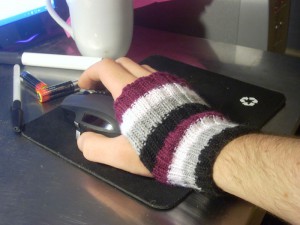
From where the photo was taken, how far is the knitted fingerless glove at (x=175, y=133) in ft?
1.35

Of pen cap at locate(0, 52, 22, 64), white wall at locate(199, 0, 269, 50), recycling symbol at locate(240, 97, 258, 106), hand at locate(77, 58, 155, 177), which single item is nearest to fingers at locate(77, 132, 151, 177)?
hand at locate(77, 58, 155, 177)

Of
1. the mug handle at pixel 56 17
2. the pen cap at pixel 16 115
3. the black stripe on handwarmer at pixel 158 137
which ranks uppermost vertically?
the mug handle at pixel 56 17

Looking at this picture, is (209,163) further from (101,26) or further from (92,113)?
(101,26)

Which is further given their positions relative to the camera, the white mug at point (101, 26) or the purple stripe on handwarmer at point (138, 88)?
the white mug at point (101, 26)

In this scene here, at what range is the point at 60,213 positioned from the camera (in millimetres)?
422

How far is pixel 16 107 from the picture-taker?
0.59m

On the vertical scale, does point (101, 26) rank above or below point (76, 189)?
above

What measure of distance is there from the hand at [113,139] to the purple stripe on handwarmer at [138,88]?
26mm

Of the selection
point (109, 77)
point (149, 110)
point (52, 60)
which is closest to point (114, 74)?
point (109, 77)

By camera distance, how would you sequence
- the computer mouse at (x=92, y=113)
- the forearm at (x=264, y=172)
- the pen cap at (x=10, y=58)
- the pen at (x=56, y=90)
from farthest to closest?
1. the pen cap at (x=10, y=58)
2. the pen at (x=56, y=90)
3. the computer mouse at (x=92, y=113)
4. the forearm at (x=264, y=172)

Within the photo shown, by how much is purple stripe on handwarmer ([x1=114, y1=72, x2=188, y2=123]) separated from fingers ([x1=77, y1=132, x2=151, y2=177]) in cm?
3

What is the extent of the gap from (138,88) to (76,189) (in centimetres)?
14

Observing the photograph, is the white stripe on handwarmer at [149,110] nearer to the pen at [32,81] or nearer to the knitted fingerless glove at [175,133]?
the knitted fingerless glove at [175,133]

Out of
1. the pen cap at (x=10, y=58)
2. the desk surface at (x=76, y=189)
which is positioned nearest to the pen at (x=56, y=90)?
the desk surface at (x=76, y=189)
